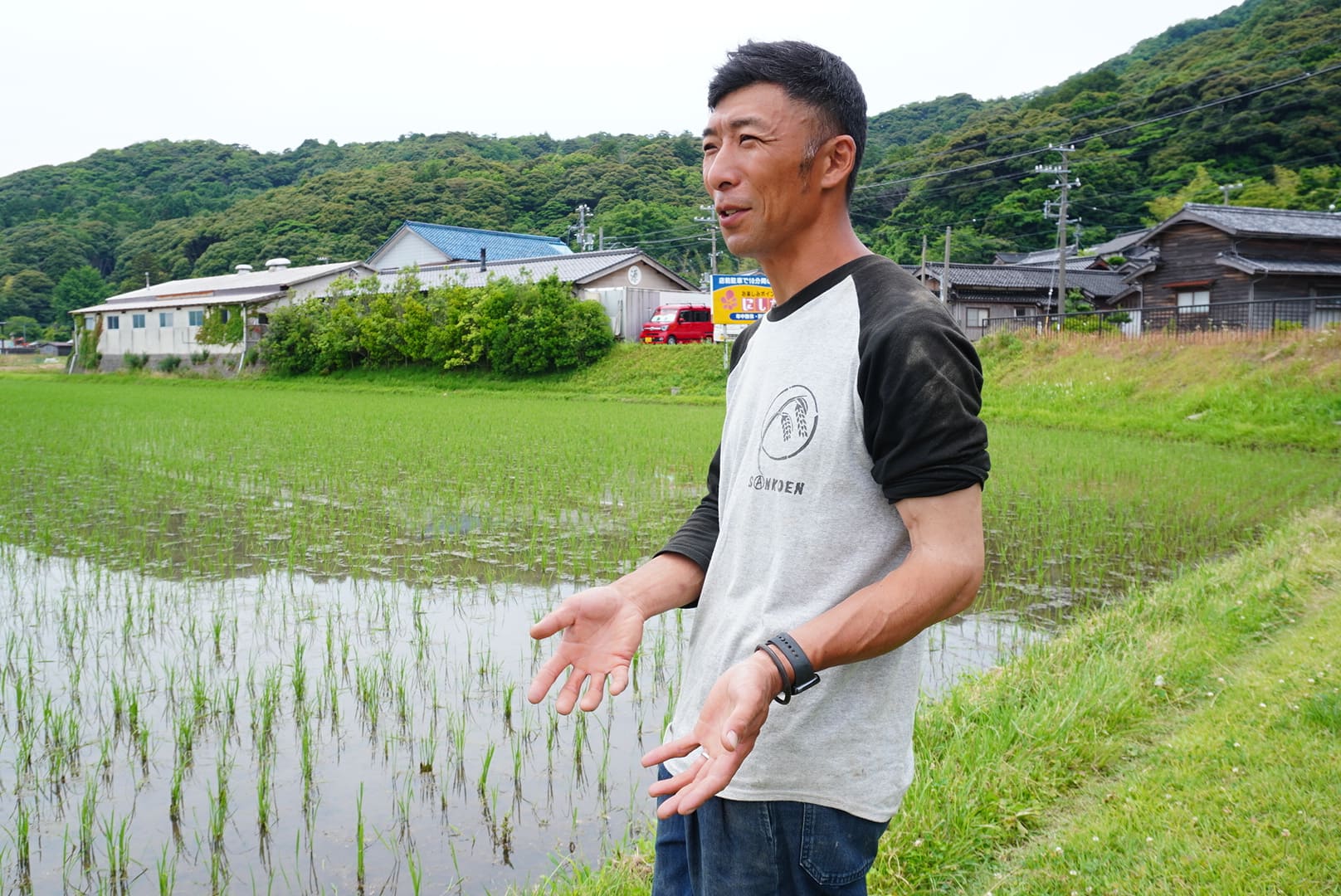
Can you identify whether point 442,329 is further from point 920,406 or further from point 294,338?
point 920,406

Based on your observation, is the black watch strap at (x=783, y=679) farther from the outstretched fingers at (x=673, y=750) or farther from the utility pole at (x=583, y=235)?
the utility pole at (x=583, y=235)

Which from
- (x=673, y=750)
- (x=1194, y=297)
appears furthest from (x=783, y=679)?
(x=1194, y=297)

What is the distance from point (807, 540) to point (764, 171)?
1.63ft

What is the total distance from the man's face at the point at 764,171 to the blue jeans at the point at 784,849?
0.73 meters

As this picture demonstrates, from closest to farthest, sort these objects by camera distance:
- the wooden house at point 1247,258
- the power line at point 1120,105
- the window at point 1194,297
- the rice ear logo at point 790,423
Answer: the rice ear logo at point 790,423, the wooden house at point 1247,258, the window at point 1194,297, the power line at point 1120,105

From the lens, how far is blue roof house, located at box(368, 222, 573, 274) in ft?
119

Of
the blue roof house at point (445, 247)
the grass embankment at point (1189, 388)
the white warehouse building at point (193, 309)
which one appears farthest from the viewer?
the blue roof house at point (445, 247)

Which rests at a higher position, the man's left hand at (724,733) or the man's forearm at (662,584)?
the man's forearm at (662,584)

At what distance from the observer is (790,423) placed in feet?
4.17

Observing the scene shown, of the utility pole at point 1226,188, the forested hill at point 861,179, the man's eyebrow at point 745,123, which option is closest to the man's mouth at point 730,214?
the man's eyebrow at point 745,123

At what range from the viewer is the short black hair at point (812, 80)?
1.36 metres

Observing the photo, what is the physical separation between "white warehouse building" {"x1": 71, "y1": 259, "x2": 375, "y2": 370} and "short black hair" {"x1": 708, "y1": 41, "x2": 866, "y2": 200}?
31.6 m

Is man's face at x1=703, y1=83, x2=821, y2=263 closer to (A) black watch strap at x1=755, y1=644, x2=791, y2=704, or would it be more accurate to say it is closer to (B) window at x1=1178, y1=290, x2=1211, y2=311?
(A) black watch strap at x1=755, y1=644, x2=791, y2=704

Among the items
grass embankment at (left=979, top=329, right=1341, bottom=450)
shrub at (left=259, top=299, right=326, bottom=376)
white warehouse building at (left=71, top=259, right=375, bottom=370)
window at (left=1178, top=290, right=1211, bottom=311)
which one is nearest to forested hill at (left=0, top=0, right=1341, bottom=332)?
window at (left=1178, top=290, right=1211, bottom=311)
